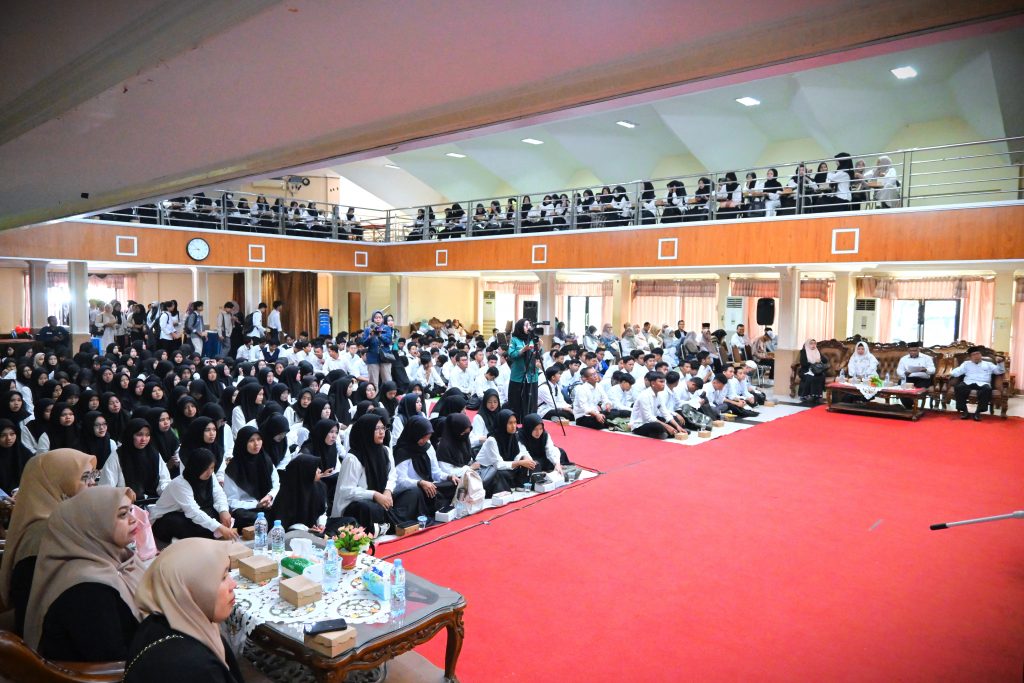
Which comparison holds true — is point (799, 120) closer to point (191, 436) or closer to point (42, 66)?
point (191, 436)

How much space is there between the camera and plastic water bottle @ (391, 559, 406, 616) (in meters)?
3.20

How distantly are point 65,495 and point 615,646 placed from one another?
117 inches

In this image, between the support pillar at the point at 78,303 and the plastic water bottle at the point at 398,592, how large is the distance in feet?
43.0

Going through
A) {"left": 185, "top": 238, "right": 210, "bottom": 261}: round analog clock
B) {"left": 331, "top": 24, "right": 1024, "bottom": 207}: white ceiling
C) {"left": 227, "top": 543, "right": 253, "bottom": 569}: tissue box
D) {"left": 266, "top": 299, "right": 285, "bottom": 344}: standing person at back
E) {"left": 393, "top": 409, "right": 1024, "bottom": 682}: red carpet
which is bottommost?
{"left": 393, "top": 409, "right": 1024, "bottom": 682}: red carpet

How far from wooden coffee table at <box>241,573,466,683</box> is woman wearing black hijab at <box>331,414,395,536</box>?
79.8 inches

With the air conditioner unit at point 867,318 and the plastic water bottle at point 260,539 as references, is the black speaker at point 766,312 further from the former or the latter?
the plastic water bottle at point 260,539

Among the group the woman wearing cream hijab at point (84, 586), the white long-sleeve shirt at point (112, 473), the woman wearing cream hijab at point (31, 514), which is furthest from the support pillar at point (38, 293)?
the woman wearing cream hijab at point (84, 586)

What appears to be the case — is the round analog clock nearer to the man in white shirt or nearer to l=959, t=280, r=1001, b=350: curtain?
the man in white shirt

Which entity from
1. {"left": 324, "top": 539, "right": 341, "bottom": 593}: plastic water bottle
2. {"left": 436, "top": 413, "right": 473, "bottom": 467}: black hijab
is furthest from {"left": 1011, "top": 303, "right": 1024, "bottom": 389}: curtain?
{"left": 324, "top": 539, "right": 341, "bottom": 593}: plastic water bottle

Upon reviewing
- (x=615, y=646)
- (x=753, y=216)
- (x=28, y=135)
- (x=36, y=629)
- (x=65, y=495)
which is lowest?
(x=615, y=646)

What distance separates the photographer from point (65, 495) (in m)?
3.13

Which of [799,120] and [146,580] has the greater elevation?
[799,120]

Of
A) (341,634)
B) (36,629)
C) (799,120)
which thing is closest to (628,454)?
(341,634)

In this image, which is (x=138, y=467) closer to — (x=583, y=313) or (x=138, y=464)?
(x=138, y=464)
